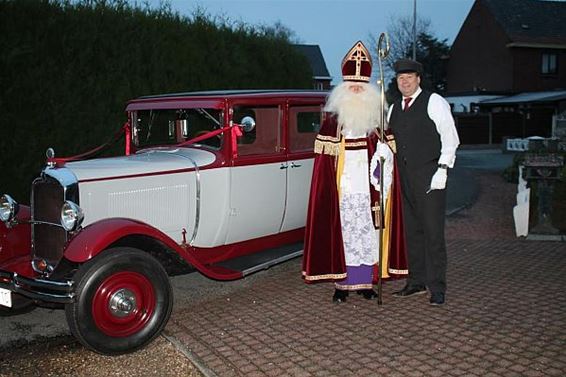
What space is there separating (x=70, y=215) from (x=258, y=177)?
1.82 meters

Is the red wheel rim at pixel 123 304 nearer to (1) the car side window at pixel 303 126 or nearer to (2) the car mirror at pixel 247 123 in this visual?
(2) the car mirror at pixel 247 123

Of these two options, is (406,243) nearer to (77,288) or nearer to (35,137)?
(77,288)

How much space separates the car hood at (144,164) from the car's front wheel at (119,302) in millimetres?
674

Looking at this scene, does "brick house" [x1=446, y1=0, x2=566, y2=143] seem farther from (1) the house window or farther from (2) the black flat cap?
(2) the black flat cap

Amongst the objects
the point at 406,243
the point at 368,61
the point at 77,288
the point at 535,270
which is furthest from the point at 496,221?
the point at 77,288

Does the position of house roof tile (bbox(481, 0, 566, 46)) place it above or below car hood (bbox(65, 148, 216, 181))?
above

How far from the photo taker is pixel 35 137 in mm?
7504

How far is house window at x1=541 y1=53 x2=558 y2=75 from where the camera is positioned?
34.7 metres

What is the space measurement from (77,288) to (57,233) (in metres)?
0.74

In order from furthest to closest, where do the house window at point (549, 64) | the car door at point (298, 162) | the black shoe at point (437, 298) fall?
the house window at point (549, 64) < the car door at point (298, 162) < the black shoe at point (437, 298)

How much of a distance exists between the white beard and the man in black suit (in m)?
0.26

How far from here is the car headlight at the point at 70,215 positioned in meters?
4.17

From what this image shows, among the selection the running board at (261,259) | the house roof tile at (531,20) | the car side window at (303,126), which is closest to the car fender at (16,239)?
the running board at (261,259)

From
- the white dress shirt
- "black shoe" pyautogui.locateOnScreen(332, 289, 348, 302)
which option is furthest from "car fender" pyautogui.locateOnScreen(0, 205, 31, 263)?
the white dress shirt
